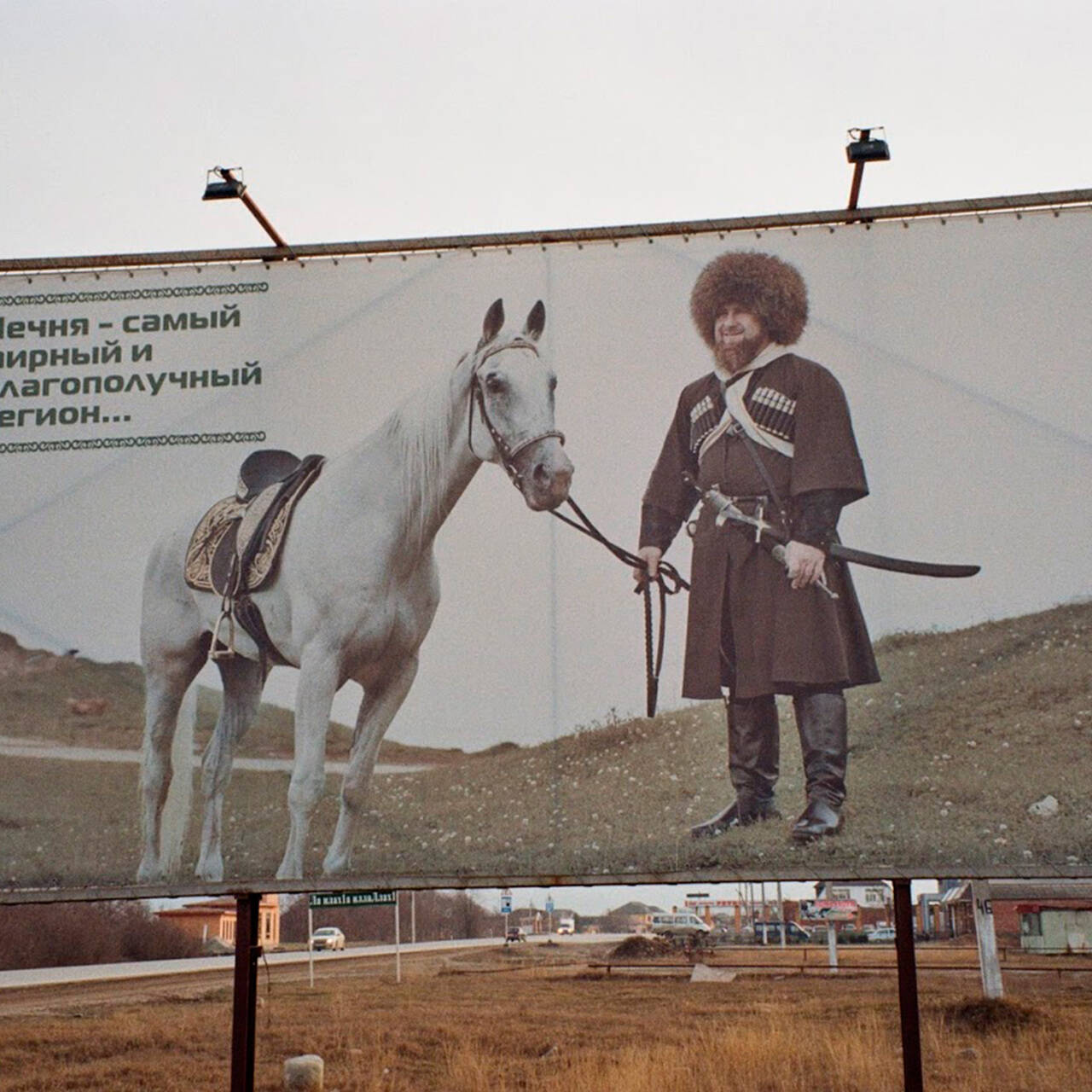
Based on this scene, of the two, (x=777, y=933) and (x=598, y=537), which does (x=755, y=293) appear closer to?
(x=598, y=537)

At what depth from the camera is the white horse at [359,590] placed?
8125mm

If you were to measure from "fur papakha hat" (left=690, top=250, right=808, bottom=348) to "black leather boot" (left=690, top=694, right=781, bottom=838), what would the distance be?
2477 mm

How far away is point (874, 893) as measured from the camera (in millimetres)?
51594

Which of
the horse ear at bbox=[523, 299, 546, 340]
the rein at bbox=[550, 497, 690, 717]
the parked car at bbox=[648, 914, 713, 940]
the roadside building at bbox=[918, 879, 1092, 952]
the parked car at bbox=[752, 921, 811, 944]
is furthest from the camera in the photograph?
the parked car at bbox=[752, 921, 811, 944]

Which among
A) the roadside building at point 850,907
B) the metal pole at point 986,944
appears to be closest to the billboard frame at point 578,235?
the metal pole at point 986,944

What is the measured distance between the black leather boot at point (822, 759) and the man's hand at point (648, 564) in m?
1.23

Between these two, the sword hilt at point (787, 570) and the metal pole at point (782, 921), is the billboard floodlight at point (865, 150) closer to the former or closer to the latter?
the sword hilt at point (787, 570)

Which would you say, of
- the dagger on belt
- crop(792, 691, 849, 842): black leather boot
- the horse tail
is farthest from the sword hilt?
the horse tail

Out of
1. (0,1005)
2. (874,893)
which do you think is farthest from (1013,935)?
(0,1005)

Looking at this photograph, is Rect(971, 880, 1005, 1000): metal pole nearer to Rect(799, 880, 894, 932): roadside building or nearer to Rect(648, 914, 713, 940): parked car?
Rect(648, 914, 713, 940): parked car

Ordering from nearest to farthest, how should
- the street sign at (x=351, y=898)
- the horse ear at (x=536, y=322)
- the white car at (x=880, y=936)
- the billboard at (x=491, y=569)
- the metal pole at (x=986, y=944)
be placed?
1. the billboard at (x=491, y=569)
2. the street sign at (x=351, y=898)
3. the horse ear at (x=536, y=322)
4. the metal pole at (x=986, y=944)
5. the white car at (x=880, y=936)

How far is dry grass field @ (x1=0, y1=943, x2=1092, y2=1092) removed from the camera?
15.3 metres

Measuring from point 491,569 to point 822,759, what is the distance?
2452mm

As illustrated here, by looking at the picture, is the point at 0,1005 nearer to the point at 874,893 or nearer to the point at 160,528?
the point at 160,528
